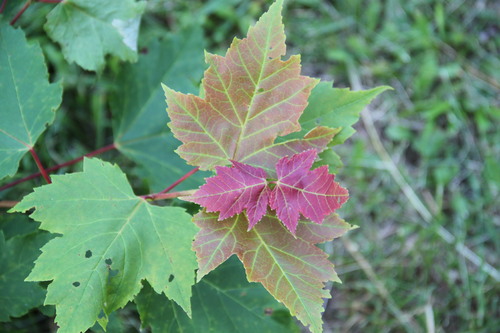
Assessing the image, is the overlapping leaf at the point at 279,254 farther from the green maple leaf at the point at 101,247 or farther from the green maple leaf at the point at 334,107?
the green maple leaf at the point at 334,107

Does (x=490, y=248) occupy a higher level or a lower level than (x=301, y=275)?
lower

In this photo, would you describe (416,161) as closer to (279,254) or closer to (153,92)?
(153,92)

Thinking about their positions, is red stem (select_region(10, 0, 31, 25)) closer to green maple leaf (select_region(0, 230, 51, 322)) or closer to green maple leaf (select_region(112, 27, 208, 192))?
green maple leaf (select_region(112, 27, 208, 192))

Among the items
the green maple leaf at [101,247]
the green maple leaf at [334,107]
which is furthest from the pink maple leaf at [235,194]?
the green maple leaf at [334,107]

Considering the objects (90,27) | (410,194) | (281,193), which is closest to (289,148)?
(281,193)

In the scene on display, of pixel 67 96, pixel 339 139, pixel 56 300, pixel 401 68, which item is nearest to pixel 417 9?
pixel 401 68

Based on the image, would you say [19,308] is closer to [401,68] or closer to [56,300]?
[56,300]
